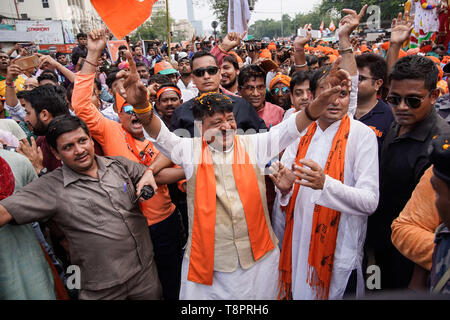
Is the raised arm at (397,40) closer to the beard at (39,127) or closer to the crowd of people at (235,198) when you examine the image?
the crowd of people at (235,198)

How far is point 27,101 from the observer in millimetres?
2643

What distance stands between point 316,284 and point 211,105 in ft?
4.76

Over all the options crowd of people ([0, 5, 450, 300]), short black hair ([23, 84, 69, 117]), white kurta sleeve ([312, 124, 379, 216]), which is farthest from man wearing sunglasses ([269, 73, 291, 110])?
short black hair ([23, 84, 69, 117])

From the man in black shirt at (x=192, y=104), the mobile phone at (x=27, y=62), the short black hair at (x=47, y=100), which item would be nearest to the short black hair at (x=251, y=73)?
the man in black shirt at (x=192, y=104)

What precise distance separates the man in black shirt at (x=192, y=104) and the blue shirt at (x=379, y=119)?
3.21ft

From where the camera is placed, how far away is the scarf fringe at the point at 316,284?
205cm

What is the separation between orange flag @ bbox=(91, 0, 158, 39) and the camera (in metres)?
2.56

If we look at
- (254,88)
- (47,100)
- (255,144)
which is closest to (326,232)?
(255,144)

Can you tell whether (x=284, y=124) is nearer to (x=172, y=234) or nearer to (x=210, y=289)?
(x=210, y=289)

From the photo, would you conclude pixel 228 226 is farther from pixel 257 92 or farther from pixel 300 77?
pixel 257 92

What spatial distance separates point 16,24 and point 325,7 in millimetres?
50575

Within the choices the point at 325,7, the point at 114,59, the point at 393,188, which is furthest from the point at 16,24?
the point at 325,7

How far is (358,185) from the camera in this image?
1905 mm

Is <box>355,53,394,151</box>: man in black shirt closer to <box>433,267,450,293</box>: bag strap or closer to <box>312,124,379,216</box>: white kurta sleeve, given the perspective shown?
<box>312,124,379,216</box>: white kurta sleeve
